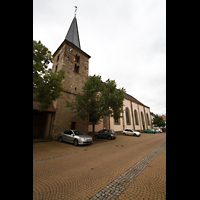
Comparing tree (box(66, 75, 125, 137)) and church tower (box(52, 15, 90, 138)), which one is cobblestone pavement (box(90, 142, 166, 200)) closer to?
tree (box(66, 75, 125, 137))

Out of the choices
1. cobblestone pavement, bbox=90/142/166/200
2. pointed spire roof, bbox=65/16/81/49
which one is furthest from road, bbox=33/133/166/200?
pointed spire roof, bbox=65/16/81/49

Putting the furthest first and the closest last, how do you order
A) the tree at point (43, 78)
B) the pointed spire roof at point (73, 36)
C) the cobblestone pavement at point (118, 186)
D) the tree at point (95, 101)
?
the pointed spire roof at point (73, 36), the tree at point (95, 101), the tree at point (43, 78), the cobblestone pavement at point (118, 186)

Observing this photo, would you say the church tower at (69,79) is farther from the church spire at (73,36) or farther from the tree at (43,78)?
the tree at (43,78)

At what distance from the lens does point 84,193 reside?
→ 122 inches

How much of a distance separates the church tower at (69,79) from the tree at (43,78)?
4.94m

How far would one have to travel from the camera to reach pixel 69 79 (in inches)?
635

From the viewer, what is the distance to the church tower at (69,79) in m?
13.7

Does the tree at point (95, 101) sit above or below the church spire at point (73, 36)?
below

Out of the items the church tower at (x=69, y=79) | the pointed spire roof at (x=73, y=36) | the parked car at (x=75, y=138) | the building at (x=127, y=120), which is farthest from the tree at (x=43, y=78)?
the pointed spire roof at (x=73, y=36)

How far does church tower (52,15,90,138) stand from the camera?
13.7 metres

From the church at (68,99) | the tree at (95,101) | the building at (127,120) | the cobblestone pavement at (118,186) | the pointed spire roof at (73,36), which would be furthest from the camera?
the building at (127,120)
